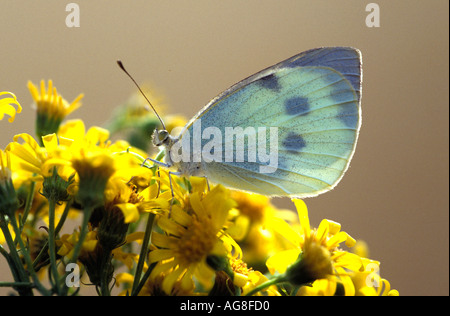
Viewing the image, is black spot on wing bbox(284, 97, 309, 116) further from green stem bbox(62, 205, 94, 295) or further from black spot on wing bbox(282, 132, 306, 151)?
green stem bbox(62, 205, 94, 295)

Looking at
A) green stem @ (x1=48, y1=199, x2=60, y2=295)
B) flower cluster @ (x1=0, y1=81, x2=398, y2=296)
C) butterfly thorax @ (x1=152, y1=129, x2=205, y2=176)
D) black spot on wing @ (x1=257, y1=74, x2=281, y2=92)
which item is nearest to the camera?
green stem @ (x1=48, y1=199, x2=60, y2=295)

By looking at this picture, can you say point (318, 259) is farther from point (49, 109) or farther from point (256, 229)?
point (49, 109)

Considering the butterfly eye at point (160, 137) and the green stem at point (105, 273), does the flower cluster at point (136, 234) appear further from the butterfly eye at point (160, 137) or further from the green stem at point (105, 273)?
the butterfly eye at point (160, 137)

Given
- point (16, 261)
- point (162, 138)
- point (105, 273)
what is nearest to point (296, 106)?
point (162, 138)

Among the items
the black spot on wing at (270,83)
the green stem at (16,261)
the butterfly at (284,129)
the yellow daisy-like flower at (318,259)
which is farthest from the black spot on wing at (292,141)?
the green stem at (16,261)

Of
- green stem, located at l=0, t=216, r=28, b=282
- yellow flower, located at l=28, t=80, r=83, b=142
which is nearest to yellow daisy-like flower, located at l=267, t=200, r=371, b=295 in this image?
green stem, located at l=0, t=216, r=28, b=282
